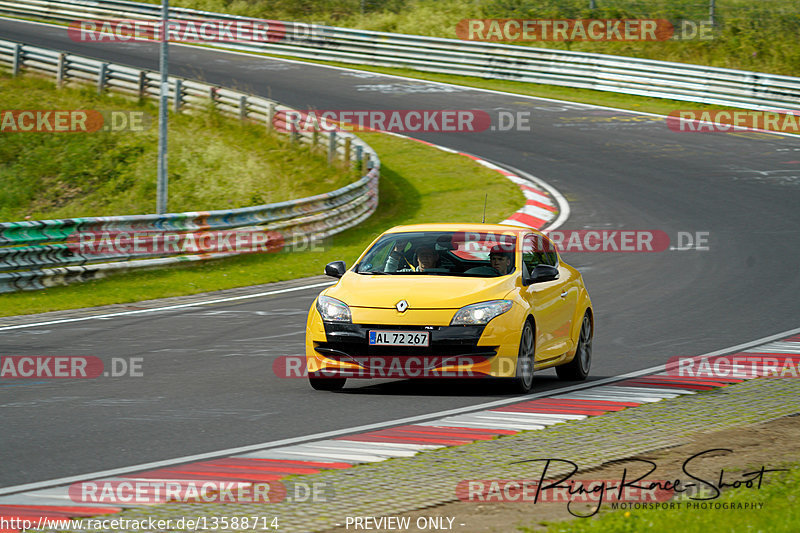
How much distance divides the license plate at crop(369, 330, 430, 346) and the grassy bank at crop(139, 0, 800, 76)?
31.3 meters

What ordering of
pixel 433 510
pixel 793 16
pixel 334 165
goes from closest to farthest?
pixel 433 510, pixel 334 165, pixel 793 16

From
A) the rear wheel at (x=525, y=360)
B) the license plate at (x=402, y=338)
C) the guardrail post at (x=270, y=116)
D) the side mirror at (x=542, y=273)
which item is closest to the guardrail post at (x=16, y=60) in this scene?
the guardrail post at (x=270, y=116)

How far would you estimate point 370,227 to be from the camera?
22.7m

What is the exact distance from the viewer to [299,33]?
44656mm

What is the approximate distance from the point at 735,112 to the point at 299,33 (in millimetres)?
18085

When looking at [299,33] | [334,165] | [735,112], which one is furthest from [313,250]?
[299,33]

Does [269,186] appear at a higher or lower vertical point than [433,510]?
lower

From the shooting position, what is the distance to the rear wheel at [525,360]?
A: 962 cm

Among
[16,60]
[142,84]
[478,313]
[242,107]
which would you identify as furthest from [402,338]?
[16,60]

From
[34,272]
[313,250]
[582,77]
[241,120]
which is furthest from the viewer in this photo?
[582,77]

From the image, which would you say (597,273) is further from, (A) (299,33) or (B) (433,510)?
(A) (299,33)

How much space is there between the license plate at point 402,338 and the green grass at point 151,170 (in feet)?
54.1

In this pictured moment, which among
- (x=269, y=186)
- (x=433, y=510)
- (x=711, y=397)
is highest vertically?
(x=433, y=510)

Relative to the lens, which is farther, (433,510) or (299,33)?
(299,33)
